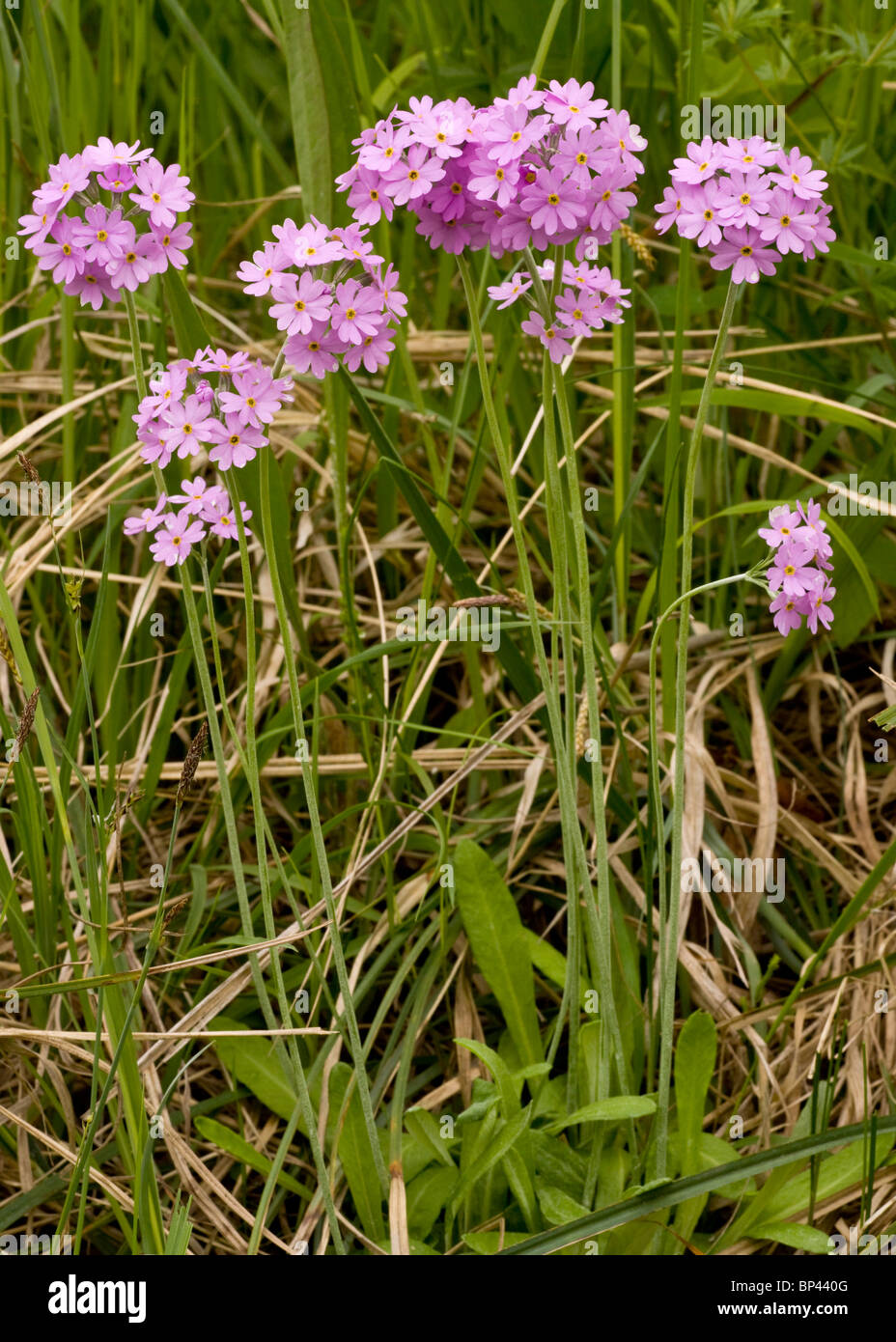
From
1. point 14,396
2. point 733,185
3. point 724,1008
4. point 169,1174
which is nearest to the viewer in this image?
point 733,185

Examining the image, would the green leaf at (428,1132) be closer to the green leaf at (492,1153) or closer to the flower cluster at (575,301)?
the green leaf at (492,1153)

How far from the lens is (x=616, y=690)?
2344 mm

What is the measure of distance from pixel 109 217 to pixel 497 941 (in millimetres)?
1169

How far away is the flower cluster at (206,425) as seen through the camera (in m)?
1.45

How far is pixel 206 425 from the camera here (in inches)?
57.1

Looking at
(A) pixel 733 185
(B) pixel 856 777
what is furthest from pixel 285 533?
(B) pixel 856 777

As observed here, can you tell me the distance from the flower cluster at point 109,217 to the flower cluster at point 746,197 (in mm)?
582

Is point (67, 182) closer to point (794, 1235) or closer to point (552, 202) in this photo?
point (552, 202)

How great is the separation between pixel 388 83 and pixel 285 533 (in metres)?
1.22

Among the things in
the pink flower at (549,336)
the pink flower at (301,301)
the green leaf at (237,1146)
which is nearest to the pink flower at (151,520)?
the pink flower at (301,301)

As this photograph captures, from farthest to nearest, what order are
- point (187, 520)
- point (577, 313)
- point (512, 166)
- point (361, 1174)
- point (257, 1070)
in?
1. point (257, 1070)
2. point (361, 1174)
3. point (577, 313)
4. point (187, 520)
5. point (512, 166)

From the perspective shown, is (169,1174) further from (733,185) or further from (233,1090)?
(733,185)

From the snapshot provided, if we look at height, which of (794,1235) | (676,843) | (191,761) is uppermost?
(191,761)

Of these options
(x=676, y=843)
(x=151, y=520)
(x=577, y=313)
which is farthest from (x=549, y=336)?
(x=676, y=843)
